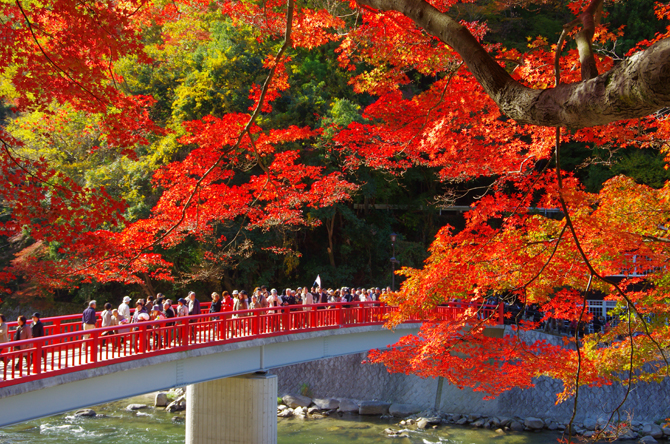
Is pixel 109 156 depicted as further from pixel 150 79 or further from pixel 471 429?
pixel 471 429

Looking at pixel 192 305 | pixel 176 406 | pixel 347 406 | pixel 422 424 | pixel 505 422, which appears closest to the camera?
pixel 192 305

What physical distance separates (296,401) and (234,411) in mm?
7387

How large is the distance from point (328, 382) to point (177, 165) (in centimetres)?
1116

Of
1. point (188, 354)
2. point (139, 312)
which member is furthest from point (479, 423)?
point (139, 312)

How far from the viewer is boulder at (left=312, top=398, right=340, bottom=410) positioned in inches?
767

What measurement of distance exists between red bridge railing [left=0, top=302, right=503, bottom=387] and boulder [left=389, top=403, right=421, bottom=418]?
424 cm

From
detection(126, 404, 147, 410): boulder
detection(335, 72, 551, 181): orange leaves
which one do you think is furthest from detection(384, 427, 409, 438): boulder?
detection(335, 72, 551, 181): orange leaves

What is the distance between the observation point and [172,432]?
16484 mm

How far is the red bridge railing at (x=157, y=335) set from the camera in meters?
8.52

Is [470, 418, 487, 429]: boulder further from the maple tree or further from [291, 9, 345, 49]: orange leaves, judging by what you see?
[291, 9, 345, 49]: orange leaves

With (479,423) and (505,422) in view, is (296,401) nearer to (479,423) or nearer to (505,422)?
(479,423)

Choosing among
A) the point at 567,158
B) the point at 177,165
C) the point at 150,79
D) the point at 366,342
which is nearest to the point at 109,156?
the point at 150,79

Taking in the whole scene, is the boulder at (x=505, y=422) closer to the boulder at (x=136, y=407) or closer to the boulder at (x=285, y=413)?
the boulder at (x=285, y=413)

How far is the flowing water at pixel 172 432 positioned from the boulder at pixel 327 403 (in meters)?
0.76
